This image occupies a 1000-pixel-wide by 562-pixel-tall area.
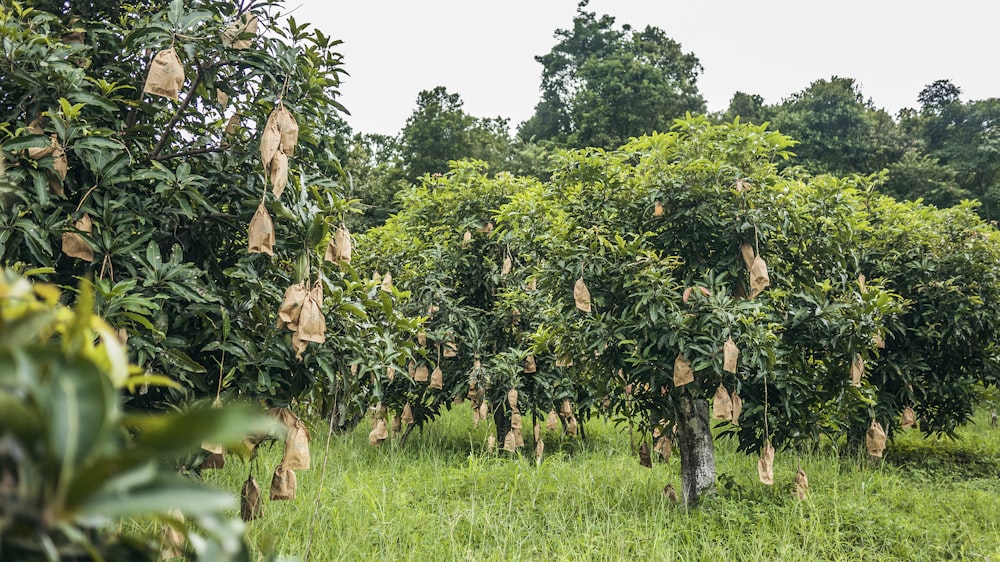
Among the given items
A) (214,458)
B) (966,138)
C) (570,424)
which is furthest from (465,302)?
(966,138)

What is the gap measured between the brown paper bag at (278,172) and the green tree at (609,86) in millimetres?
15821

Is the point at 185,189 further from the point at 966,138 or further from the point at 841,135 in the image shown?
the point at 966,138

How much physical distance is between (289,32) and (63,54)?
826mm

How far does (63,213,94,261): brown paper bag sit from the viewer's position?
214 centimetres

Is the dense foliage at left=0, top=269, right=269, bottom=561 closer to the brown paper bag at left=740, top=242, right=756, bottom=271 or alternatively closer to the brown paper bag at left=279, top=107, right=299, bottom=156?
the brown paper bag at left=279, top=107, right=299, bottom=156

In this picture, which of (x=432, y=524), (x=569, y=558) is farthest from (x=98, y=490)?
(x=432, y=524)

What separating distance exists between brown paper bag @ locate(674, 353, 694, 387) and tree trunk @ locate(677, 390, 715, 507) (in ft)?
1.78

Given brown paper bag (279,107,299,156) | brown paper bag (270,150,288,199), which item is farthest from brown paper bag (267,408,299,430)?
brown paper bag (279,107,299,156)

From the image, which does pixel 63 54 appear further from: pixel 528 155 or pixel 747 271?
pixel 528 155

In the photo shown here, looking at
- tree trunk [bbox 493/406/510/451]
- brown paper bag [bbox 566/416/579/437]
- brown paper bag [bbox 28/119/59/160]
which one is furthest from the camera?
tree trunk [bbox 493/406/510/451]

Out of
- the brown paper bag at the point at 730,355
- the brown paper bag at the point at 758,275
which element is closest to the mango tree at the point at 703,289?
the brown paper bag at the point at 758,275

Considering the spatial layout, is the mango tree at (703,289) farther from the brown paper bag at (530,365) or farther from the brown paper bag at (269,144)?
the brown paper bag at (269,144)

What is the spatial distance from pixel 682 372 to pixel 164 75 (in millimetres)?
2857

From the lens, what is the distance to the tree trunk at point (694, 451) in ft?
13.5
